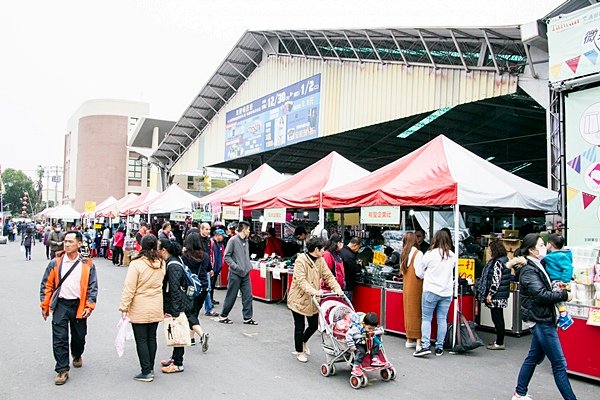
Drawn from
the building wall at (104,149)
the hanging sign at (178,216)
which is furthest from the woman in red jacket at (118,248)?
the building wall at (104,149)

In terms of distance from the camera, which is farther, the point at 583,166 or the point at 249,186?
the point at 249,186

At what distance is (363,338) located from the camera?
5.36m

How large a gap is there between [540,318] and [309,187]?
6.42 metres

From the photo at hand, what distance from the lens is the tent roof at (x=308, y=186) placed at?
10102 mm

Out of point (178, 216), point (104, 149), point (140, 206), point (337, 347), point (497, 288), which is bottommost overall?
point (337, 347)

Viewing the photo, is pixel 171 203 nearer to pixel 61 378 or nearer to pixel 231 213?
pixel 231 213

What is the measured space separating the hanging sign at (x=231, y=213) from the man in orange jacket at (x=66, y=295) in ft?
22.5

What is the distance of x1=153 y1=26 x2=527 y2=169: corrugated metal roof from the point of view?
11.1 metres

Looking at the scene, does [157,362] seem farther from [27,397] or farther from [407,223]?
[407,223]

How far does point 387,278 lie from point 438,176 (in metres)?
1.87

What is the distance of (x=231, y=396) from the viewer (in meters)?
4.95

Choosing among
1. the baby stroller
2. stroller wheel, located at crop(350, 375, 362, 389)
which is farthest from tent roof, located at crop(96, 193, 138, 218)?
stroller wheel, located at crop(350, 375, 362, 389)

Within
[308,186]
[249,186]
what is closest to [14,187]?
[249,186]

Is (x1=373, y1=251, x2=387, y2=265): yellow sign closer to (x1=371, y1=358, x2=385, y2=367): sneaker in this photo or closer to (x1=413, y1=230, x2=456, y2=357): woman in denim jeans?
(x1=413, y1=230, x2=456, y2=357): woman in denim jeans
